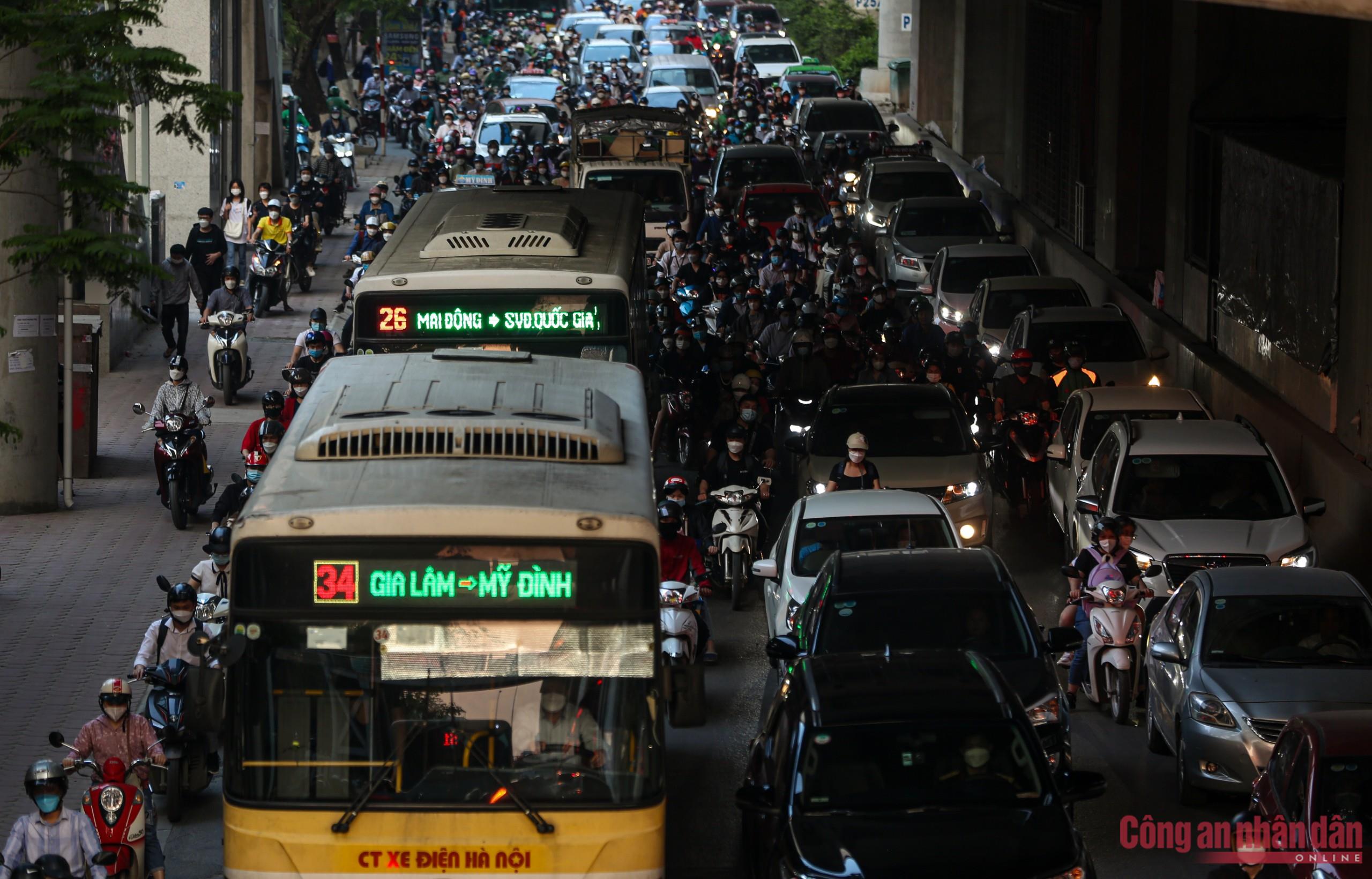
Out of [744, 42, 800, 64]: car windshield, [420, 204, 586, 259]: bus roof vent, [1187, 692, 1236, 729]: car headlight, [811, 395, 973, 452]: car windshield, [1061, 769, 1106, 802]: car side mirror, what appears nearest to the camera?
[1061, 769, 1106, 802]: car side mirror

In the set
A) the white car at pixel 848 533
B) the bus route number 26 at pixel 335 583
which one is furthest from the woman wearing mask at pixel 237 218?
the bus route number 26 at pixel 335 583

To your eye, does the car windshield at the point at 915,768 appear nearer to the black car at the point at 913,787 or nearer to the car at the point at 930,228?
the black car at the point at 913,787

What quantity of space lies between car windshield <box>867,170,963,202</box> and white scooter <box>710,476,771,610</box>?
19945mm

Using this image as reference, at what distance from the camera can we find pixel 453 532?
8797mm

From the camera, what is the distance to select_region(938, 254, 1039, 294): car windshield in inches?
1155

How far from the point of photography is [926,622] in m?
13.1

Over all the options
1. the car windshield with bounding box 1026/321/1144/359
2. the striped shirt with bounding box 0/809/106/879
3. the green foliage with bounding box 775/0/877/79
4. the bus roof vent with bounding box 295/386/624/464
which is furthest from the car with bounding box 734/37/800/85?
the striped shirt with bounding box 0/809/106/879

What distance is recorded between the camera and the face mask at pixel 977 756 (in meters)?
10.1

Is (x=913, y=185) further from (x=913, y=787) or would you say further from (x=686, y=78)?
(x=913, y=787)

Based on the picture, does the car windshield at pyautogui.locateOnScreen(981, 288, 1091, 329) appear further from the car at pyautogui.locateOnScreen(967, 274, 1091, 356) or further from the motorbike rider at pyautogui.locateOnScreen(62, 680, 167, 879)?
the motorbike rider at pyautogui.locateOnScreen(62, 680, 167, 879)

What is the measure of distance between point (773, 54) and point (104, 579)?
52873 millimetres

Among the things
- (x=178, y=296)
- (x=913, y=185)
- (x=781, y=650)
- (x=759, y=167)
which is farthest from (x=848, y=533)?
(x=759, y=167)

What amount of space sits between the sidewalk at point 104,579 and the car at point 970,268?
911cm

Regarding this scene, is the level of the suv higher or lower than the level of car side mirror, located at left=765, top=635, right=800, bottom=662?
higher
